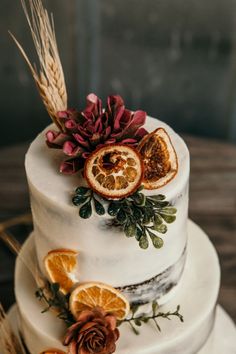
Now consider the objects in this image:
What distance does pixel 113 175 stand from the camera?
101 centimetres

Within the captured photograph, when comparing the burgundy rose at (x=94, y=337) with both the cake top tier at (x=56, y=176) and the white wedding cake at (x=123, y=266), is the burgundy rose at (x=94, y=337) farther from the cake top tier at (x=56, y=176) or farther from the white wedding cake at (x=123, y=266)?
the cake top tier at (x=56, y=176)

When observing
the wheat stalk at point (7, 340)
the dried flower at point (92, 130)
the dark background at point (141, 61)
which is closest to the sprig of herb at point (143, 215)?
the dried flower at point (92, 130)

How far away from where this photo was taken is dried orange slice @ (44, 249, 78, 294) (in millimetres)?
1077

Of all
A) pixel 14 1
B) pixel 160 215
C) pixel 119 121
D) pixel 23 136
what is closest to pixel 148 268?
pixel 160 215

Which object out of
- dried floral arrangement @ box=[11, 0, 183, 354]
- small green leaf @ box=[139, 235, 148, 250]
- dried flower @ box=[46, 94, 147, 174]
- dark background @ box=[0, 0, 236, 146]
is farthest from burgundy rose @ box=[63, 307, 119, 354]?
dark background @ box=[0, 0, 236, 146]

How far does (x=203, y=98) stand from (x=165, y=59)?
0.23 metres

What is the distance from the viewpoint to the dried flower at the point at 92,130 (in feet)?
3.45

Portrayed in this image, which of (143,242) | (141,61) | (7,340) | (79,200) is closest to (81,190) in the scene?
(79,200)

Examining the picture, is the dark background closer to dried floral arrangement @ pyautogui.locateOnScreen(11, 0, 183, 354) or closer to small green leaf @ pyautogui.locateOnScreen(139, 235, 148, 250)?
dried floral arrangement @ pyautogui.locateOnScreen(11, 0, 183, 354)

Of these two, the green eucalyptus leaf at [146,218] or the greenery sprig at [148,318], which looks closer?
the green eucalyptus leaf at [146,218]

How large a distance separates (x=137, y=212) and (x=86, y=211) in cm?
8

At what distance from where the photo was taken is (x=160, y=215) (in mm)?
1040

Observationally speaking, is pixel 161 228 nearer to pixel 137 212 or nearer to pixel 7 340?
pixel 137 212

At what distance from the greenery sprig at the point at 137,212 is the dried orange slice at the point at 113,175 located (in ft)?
0.06
